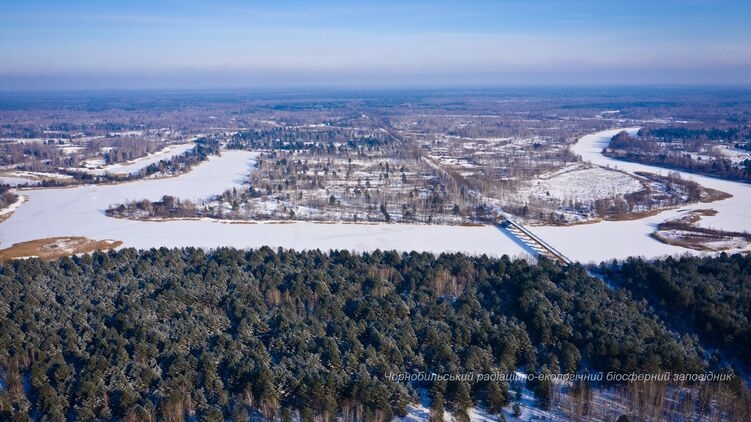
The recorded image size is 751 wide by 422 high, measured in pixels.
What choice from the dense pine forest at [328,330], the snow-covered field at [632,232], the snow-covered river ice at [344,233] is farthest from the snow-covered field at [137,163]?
the snow-covered field at [632,232]

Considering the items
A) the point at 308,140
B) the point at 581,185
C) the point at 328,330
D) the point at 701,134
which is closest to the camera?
the point at 328,330

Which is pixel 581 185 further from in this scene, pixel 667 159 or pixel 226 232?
pixel 226 232

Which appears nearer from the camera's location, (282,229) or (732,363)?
(732,363)

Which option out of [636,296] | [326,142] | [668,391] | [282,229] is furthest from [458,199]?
[326,142]

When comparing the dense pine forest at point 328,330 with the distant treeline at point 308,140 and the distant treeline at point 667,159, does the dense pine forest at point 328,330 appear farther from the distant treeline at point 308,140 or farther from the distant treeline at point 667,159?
the distant treeline at point 308,140

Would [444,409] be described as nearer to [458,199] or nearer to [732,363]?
[732,363]

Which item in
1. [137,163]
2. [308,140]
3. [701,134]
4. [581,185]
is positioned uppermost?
[701,134]

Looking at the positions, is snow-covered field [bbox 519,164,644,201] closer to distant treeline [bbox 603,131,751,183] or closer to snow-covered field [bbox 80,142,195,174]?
distant treeline [bbox 603,131,751,183]

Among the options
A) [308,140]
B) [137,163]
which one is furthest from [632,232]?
[308,140]
